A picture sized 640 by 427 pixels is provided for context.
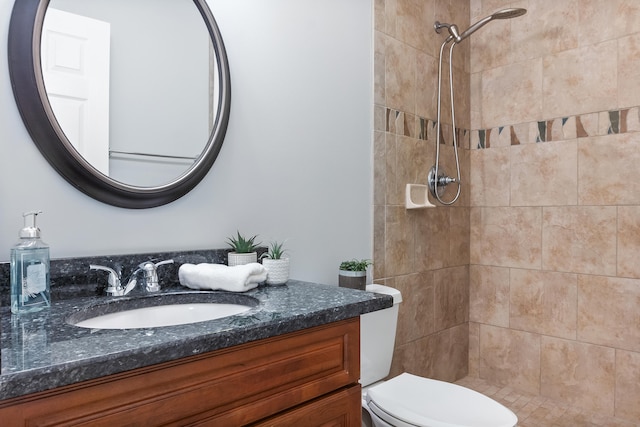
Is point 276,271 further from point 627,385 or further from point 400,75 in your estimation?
point 627,385

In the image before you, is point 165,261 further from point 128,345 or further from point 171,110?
point 128,345

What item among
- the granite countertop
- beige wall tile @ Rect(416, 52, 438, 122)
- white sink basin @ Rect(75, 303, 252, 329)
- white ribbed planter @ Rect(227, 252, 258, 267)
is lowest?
white sink basin @ Rect(75, 303, 252, 329)

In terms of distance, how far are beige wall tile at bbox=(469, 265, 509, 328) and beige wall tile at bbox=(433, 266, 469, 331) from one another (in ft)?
0.14

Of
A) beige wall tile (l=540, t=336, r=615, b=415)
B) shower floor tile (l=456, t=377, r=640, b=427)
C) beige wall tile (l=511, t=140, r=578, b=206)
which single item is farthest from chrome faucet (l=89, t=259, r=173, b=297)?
beige wall tile (l=540, t=336, r=615, b=415)

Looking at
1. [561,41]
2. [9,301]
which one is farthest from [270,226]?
[561,41]

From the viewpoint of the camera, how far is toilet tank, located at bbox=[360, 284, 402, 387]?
1679mm

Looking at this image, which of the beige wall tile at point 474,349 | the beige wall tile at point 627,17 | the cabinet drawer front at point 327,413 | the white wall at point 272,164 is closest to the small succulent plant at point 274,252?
the white wall at point 272,164

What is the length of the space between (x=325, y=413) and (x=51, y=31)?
3.84 ft

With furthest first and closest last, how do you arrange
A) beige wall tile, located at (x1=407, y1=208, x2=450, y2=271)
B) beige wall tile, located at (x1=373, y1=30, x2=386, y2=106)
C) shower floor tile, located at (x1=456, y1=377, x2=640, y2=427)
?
beige wall tile, located at (x1=407, y1=208, x2=450, y2=271) < shower floor tile, located at (x1=456, y1=377, x2=640, y2=427) < beige wall tile, located at (x1=373, y1=30, x2=386, y2=106)

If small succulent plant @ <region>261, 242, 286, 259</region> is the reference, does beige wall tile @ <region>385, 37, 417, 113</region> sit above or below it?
above

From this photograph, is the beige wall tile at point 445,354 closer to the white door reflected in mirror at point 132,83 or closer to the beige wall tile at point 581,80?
the beige wall tile at point 581,80

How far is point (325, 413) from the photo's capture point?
104cm

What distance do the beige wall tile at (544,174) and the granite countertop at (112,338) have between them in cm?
167

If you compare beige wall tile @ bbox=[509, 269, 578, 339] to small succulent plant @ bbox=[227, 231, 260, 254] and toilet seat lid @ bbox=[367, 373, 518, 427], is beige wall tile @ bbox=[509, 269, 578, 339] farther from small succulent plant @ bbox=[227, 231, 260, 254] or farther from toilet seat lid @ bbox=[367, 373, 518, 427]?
small succulent plant @ bbox=[227, 231, 260, 254]
